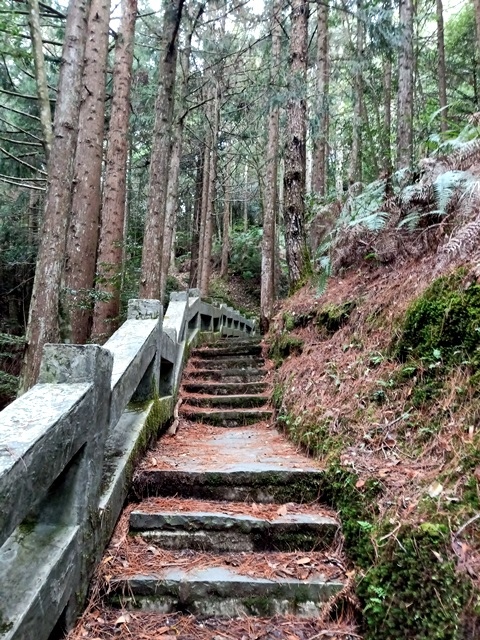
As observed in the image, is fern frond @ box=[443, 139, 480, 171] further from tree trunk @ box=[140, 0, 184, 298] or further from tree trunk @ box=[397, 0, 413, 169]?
tree trunk @ box=[140, 0, 184, 298]

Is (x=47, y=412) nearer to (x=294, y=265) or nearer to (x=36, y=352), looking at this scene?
(x=36, y=352)

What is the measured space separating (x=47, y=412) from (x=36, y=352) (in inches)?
144

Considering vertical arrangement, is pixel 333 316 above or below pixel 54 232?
below

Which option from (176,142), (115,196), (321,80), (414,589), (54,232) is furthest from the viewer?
(176,142)

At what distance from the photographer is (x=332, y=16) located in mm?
14758

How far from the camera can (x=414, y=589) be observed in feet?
6.09

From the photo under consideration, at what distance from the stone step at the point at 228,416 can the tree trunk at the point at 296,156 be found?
10.2 ft

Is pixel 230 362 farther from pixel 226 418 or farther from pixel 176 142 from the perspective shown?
pixel 176 142

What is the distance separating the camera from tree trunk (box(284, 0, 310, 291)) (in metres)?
7.58

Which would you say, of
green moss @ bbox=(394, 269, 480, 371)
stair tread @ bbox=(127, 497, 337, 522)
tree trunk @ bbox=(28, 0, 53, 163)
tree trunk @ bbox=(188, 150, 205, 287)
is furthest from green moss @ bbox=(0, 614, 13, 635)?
tree trunk @ bbox=(188, 150, 205, 287)

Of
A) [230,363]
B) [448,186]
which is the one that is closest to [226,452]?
[230,363]

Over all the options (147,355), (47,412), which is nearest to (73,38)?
(147,355)

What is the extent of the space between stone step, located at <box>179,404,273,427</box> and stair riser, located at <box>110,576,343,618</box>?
2833mm

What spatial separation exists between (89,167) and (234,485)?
619 centimetres
